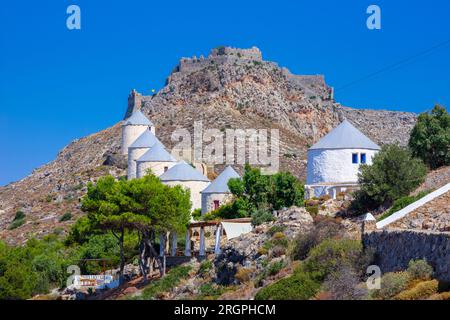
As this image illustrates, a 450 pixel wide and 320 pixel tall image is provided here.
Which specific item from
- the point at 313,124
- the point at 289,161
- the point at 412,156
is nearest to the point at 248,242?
the point at 412,156

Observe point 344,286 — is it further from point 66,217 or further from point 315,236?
point 66,217

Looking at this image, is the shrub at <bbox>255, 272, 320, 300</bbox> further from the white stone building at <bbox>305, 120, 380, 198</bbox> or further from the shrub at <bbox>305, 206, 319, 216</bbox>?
the white stone building at <bbox>305, 120, 380, 198</bbox>

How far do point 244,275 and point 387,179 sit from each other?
8355mm

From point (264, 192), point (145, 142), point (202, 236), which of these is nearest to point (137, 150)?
point (145, 142)

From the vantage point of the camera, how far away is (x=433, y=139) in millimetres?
41312

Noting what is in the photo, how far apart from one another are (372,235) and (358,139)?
58.9 feet

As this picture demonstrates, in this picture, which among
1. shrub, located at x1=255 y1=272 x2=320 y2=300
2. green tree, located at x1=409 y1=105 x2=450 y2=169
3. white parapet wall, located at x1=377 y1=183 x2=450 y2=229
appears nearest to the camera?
shrub, located at x1=255 y1=272 x2=320 y2=300

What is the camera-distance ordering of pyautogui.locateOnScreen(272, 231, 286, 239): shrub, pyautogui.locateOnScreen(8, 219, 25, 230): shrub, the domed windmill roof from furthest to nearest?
pyautogui.locateOnScreen(8, 219, 25, 230): shrub → the domed windmill roof → pyautogui.locateOnScreen(272, 231, 286, 239): shrub

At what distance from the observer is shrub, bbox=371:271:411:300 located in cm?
2156

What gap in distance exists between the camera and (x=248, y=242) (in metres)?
→ 34.3

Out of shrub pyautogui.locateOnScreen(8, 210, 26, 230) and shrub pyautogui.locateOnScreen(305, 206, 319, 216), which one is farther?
shrub pyautogui.locateOnScreen(8, 210, 26, 230)

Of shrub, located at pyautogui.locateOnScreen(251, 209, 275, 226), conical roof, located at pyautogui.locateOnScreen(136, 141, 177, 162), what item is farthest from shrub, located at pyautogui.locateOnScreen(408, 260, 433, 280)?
conical roof, located at pyautogui.locateOnScreen(136, 141, 177, 162)

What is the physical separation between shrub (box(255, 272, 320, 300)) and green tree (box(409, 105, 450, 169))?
17172mm
